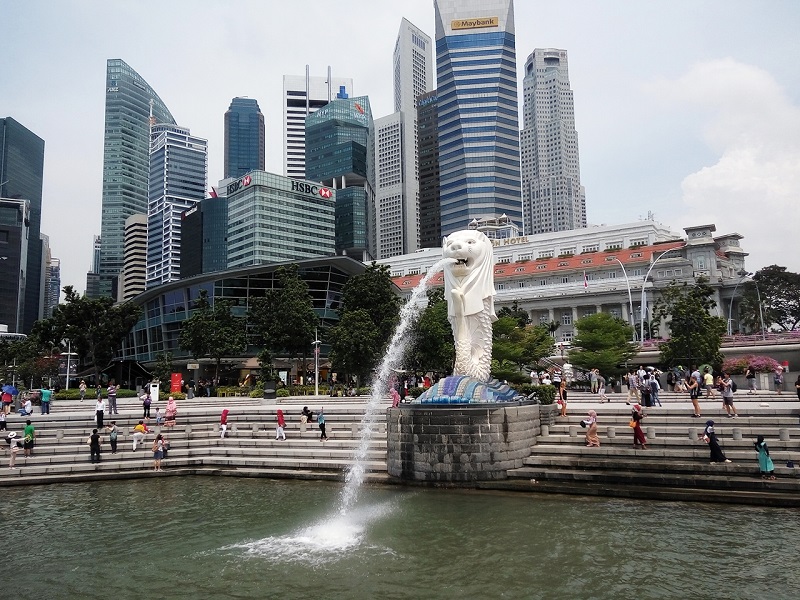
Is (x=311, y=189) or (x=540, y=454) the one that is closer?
(x=540, y=454)

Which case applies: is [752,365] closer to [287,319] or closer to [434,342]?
[434,342]

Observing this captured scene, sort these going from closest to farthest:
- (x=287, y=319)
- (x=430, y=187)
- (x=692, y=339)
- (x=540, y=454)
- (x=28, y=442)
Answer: (x=540, y=454) < (x=28, y=442) < (x=692, y=339) < (x=287, y=319) < (x=430, y=187)

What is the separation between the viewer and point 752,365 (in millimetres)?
40656

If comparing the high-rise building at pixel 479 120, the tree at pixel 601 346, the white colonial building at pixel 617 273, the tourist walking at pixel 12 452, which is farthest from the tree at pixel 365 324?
the high-rise building at pixel 479 120

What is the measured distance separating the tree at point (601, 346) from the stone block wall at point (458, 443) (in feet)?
82.5

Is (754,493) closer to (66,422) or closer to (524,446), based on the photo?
(524,446)

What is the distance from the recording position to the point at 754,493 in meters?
15.1

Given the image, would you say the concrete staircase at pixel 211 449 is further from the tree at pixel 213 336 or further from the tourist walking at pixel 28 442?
the tree at pixel 213 336

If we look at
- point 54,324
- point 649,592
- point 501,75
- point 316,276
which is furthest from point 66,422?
point 501,75

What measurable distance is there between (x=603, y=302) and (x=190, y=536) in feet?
238

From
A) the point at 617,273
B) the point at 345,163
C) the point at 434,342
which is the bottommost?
the point at 434,342

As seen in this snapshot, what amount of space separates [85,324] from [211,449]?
1396 inches

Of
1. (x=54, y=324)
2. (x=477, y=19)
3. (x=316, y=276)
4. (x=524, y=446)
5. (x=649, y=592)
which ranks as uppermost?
(x=477, y=19)

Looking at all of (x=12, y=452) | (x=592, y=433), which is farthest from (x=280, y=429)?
(x=592, y=433)
